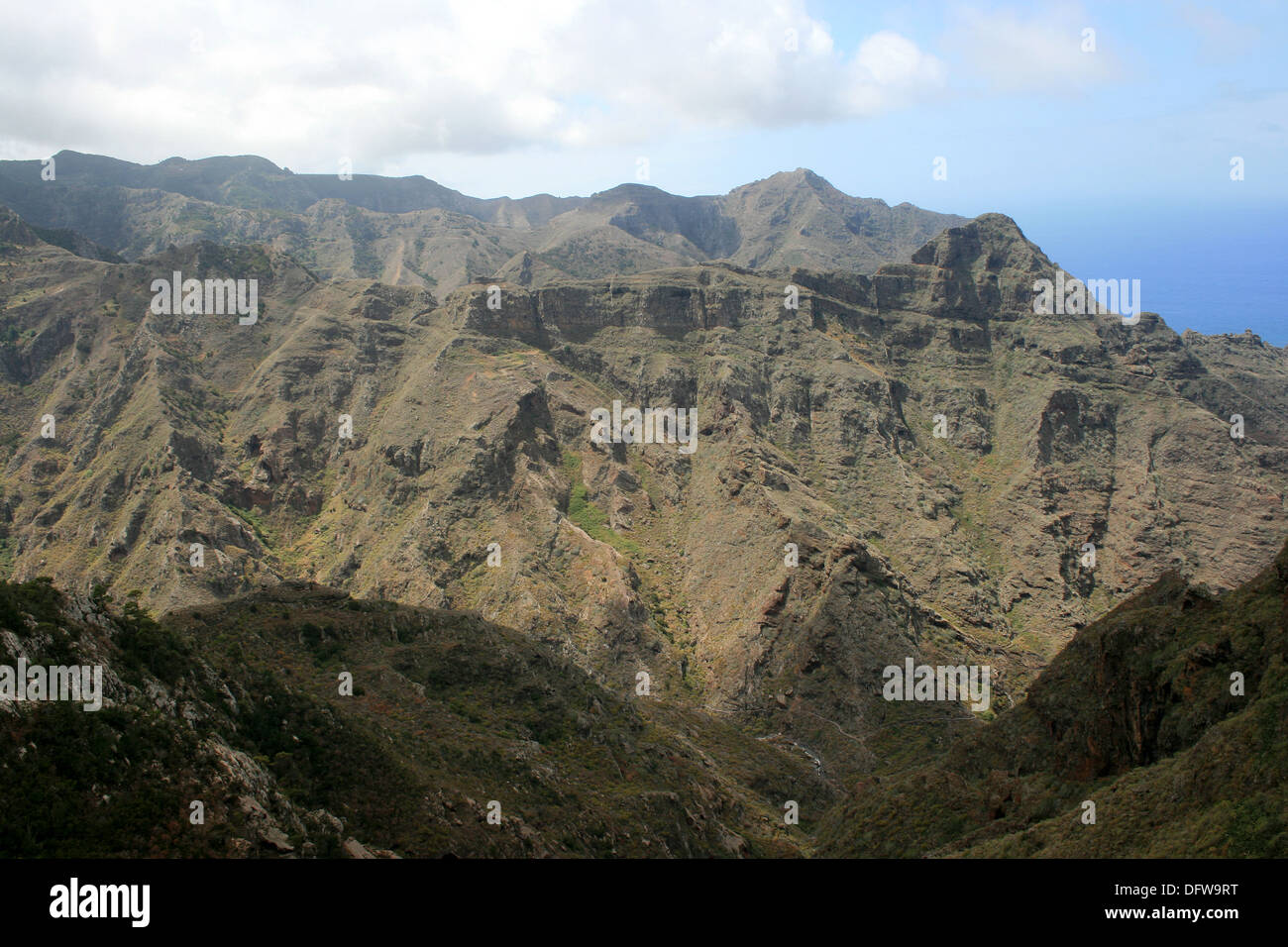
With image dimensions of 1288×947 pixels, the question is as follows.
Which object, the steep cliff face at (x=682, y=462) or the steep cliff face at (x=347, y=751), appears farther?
the steep cliff face at (x=682, y=462)

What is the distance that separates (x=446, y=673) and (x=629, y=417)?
8618cm

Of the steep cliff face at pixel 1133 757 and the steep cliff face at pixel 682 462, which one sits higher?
the steep cliff face at pixel 682 462

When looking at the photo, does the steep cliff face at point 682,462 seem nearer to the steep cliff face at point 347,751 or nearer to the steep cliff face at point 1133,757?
the steep cliff face at point 347,751

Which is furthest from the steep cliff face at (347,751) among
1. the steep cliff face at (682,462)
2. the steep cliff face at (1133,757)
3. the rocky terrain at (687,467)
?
the steep cliff face at (682,462)

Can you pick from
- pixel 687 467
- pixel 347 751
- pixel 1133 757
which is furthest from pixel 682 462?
pixel 347 751

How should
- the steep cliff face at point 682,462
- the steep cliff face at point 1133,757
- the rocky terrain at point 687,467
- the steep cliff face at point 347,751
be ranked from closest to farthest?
the steep cliff face at point 347,751
the steep cliff face at point 1133,757
the rocky terrain at point 687,467
the steep cliff face at point 682,462

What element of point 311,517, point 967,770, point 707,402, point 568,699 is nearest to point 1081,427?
point 707,402

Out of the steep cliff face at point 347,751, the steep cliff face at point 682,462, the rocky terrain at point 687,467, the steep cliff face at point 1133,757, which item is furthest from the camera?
the steep cliff face at point 682,462

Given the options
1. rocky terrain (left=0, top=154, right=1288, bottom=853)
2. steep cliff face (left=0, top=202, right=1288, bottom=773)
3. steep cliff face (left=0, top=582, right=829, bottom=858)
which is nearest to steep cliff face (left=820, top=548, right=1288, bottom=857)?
steep cliff face (left=0, top=582, right=829, bottom=858)

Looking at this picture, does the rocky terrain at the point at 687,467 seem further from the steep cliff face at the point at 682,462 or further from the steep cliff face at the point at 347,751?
the steep cliff face at the point at 347,751

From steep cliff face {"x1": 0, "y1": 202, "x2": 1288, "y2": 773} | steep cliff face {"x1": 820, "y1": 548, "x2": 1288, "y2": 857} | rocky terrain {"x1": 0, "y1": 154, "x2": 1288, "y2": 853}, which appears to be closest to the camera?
steep cliff face {"x1": 820, "y1": 548, "x2": 1288, "y2": 857}

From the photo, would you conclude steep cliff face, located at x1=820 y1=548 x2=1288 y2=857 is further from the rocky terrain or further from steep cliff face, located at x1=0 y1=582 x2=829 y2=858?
the rocky terrain
